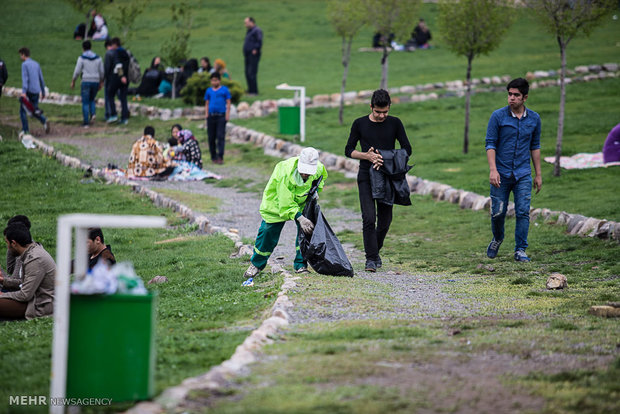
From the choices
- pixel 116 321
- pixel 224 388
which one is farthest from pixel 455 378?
pixel 116 321

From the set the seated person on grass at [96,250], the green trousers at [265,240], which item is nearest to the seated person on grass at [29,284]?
the seated person on grass at [96,250]

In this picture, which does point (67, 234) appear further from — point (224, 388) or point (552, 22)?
point (552, 22)

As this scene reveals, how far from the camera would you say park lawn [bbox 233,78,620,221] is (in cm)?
1456

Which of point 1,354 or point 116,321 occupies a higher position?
point 116,321

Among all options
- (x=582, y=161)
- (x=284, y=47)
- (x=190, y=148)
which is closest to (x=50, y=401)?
(x=190, y=148)

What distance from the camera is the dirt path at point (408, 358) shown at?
490cm

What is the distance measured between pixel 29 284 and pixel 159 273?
2.28 meters

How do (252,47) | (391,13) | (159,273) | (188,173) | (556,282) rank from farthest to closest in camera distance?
1. (252,47)
2. (391,13)
3. (188,173)
4. (159,273)
5. (556,282)

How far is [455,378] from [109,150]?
1704 cm

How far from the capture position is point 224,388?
16.7 ft

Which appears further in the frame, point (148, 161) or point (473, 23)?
point (473, 23)

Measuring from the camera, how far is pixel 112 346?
16.3 ft

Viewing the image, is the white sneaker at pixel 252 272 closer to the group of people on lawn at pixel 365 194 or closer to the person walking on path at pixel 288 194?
the group of people on lawn at pixel 365 194

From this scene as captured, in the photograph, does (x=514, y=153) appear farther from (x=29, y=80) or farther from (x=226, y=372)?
(x=29, y=80)
